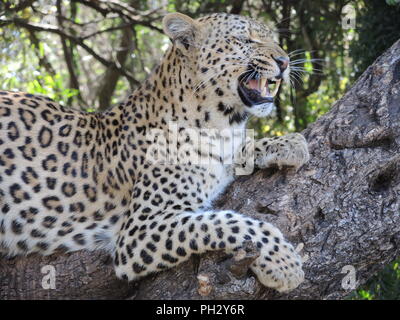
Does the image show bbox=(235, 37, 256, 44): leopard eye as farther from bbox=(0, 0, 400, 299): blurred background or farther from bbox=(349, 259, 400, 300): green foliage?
bbox=(349, 259, 400, 300): green foliage

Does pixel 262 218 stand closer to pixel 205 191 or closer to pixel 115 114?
pixel 205 191

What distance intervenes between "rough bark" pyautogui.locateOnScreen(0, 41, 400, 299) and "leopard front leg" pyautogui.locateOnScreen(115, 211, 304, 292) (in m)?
0.11

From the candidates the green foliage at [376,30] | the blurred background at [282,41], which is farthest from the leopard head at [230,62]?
the green foliage at [376,30]

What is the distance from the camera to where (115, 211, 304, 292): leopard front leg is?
504cm

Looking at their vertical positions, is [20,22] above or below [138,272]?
above

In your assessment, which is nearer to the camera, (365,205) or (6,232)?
(365,205)

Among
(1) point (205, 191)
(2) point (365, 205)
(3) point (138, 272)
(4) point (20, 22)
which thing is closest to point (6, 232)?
(3) point (138, 272)

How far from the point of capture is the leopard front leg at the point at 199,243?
→ 5039mm

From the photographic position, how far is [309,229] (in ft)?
17.3

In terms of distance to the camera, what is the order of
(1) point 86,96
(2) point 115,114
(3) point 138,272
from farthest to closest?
1. (1) point 86,96
2. (2) point 115,114
3. (3) point 138,272

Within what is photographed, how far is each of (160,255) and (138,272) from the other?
25 cm

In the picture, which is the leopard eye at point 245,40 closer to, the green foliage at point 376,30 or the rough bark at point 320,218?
the rough bark at point 320,218
